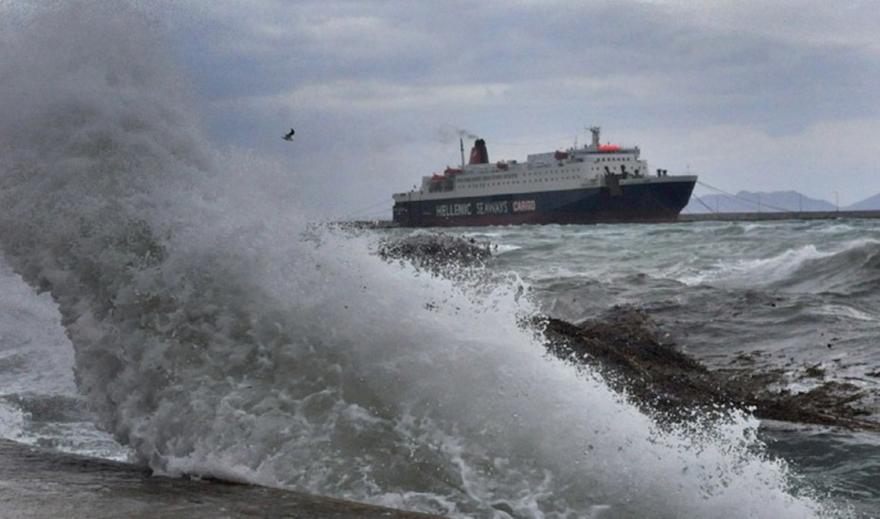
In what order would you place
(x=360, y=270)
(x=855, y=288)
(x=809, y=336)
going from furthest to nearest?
(x=855, y=288), (x=809, y=336), (x=360, y=270)

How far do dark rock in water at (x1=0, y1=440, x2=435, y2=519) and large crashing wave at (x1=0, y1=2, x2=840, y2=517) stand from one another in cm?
25

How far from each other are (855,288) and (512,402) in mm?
14574

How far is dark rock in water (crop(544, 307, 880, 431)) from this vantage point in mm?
7949

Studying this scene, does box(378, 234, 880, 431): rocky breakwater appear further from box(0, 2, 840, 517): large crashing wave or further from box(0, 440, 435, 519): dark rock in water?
box(0, 440, 435, 519): dark rock in water

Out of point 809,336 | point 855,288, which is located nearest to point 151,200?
point 809,336

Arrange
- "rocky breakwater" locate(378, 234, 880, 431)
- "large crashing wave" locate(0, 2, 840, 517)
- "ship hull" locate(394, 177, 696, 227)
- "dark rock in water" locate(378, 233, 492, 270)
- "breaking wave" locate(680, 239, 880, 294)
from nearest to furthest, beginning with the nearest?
"large crashing wave" locate(0, 2, 840, 517) < "rocky breakwater" locate(378, 234, 880, 431) < "breaking wave" locate(680, 239, 880, 294) < "dark rock in water" locate(378, 233, 492, 270) < "ship hull" locate(394, 177, 696, 227)

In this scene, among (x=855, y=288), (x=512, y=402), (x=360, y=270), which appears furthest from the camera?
(x=855, y=288)

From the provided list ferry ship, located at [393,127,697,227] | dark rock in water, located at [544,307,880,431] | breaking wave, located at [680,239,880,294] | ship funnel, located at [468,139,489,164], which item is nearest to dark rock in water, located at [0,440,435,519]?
dark rock in water, located at [544,307,880,431]

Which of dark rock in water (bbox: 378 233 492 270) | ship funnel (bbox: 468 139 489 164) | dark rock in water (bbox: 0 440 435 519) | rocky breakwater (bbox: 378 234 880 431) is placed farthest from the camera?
ship funnel (bbox: 468 139 489 164)

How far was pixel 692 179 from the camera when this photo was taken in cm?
7388

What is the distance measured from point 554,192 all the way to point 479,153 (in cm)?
1974

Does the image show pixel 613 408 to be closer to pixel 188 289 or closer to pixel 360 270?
pixel 360 270

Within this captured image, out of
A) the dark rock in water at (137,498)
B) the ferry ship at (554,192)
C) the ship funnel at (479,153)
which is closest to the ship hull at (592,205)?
the ferry ship at (554,192)

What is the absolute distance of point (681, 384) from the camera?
30.3 feet
